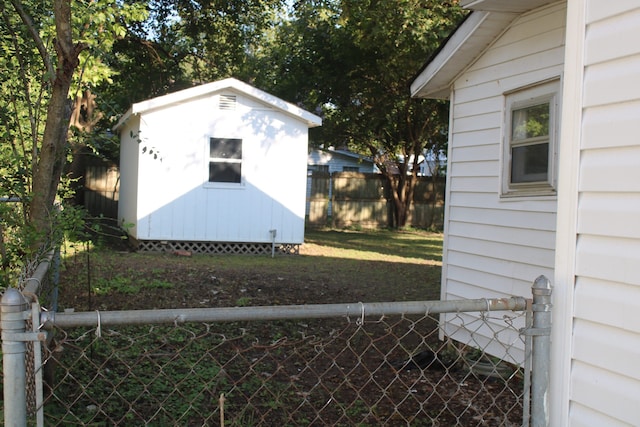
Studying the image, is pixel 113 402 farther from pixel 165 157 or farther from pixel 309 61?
pixel 309 61

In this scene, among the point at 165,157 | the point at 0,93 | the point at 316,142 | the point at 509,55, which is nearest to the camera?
the point at 0,93

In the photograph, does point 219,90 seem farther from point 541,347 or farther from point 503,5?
point 541,347

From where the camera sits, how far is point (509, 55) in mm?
5984

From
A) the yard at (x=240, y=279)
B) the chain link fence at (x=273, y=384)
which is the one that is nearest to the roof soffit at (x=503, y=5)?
the chain link fence at (x=273, y=384)

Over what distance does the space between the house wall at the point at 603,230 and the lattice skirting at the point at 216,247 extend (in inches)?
478

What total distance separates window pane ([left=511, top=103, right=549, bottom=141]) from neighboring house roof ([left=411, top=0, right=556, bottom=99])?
851 millimetres

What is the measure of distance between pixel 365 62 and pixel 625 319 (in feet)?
61.3

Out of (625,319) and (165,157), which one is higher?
(165,157)

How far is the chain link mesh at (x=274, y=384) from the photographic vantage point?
13.9 feet

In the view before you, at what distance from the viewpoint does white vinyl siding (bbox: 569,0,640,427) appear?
196 centimetres

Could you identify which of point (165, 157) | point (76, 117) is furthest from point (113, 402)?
point (76, 117)

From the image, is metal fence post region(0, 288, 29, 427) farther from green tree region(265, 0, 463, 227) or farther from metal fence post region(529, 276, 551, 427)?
green tree region(265, 0, 463, 227)

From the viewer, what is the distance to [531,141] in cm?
571

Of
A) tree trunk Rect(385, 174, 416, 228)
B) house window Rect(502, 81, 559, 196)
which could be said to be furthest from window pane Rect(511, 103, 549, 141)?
tree trunk Rect(385, 174, 416, 228)
